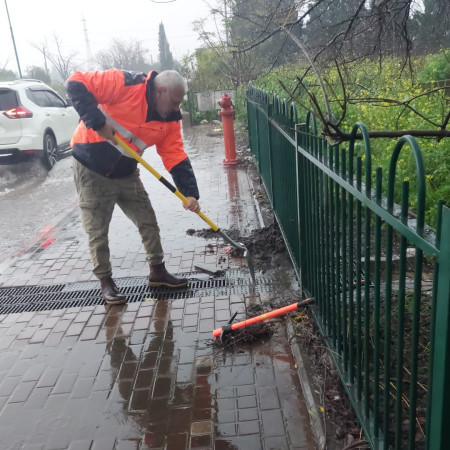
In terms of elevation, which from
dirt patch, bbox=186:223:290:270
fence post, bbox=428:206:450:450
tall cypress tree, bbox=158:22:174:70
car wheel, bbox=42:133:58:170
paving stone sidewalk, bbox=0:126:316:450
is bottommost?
paving stone sidewalk, bbox=0:126:316:450

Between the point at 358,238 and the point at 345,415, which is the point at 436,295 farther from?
the point at 345,415

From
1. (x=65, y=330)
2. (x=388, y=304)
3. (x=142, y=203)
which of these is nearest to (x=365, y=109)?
(x=142, y=203)

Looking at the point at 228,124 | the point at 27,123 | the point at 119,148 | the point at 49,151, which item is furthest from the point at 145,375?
the point at 49,151

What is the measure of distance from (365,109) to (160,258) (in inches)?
141

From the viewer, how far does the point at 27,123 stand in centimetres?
988

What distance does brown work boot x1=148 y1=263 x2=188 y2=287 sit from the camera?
172 inches

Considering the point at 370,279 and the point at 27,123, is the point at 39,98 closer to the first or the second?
the point at 27,123

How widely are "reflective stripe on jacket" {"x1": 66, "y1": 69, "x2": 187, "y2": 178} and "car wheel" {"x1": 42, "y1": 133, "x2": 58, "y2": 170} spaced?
6942mm

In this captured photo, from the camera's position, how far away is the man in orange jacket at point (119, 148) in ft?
12.4

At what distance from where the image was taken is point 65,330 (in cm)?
378

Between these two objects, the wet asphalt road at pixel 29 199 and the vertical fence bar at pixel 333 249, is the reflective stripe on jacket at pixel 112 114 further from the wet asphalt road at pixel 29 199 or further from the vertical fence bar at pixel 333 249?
the wet asphalt road at pixel 29 199

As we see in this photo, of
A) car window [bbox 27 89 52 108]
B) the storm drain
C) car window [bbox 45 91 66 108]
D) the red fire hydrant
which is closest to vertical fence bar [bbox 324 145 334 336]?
the storm drain

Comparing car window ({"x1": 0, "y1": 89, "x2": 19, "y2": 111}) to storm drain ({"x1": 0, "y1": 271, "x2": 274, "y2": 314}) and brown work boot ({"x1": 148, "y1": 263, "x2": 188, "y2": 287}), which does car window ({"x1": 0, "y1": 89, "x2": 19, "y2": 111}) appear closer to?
storm drain ({"x1": 0, "y1": 271, "x2": 274, "y2": 314})

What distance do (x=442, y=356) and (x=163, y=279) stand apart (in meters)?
3.26
